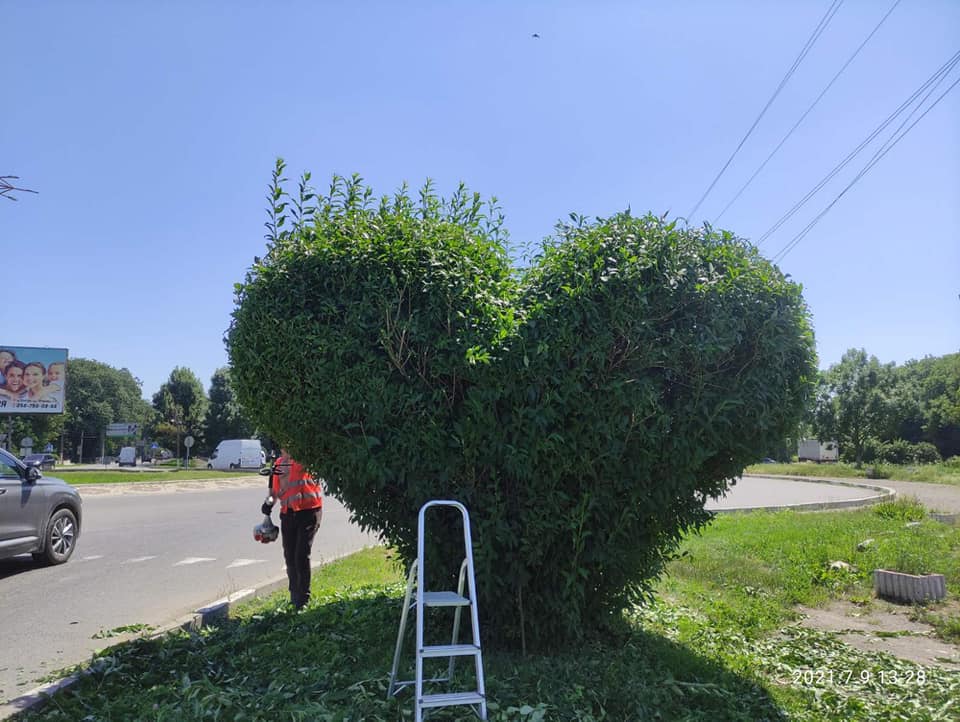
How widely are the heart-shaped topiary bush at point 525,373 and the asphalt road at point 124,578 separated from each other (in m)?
2.99

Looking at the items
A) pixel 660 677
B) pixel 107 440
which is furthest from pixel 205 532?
pixel 107 440

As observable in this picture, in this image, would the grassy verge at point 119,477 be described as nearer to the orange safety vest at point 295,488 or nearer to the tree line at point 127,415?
the tree line at point 127,415

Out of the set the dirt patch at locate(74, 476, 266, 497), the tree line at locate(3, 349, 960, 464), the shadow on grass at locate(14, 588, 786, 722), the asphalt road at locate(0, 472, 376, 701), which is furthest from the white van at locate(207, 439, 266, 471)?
the shadow on grass at locate(14, 588, 786, 722)

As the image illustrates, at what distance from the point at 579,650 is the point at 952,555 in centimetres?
755

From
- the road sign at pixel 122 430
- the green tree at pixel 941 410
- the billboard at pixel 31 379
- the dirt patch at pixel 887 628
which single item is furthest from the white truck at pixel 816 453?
the dirt patch at pixel 887 628

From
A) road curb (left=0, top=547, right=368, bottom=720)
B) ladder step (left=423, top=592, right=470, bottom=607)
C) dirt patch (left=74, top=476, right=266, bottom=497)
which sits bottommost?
dirt patch (left=74, top=476, right=266, bottom=497)

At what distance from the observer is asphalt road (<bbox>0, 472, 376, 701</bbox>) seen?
602 centimetres

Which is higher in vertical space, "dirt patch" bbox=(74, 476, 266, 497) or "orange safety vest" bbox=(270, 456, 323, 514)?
"orange safety vest" bbox=(270, 456, 323, 514)

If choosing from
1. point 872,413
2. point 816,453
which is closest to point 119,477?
point 872,413

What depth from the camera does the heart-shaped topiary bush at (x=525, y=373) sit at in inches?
171

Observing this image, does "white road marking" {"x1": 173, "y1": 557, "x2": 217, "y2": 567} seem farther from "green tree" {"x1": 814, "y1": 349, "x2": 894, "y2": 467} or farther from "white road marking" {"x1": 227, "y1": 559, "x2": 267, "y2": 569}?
"green tree" {"x1": 814, "y1": 349, "x2": 894, "y2": 467}

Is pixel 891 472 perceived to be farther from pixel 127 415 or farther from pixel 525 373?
pixel 127 415

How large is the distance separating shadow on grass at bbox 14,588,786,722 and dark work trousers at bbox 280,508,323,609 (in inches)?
31.6
